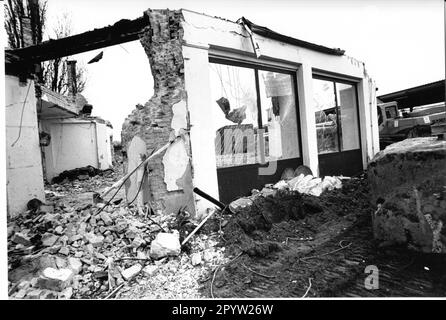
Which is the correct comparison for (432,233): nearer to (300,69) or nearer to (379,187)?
(379,187)

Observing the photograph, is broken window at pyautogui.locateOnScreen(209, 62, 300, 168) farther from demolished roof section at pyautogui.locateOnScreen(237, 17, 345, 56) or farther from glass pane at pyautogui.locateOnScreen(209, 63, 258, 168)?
demolished roof section at pyautogui.locateOnScreen(237, 17, 345, 56)

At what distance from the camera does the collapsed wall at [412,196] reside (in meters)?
2.95

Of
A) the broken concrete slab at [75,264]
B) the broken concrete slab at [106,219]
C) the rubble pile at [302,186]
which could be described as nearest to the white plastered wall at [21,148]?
the broken concrete slab at [106,219]

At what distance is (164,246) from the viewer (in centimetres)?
359

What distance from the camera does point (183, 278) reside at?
128 inches

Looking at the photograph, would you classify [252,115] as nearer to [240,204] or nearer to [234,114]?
[234,114]

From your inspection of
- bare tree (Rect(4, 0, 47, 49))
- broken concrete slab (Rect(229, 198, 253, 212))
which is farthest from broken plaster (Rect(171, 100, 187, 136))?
bare tree (Rect(4, 0, 47, 49))

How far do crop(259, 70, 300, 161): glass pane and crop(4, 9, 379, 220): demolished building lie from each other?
0.03 m

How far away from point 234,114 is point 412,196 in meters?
3.92

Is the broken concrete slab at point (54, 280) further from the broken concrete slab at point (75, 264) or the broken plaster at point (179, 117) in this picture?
the broken plaster at point (179, 117)

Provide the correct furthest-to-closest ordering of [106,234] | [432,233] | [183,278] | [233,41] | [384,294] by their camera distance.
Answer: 1. [233,41]
2. [106,234]
3. [183,278]
4. [432,233]
5. [384,294]

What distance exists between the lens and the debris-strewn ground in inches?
115

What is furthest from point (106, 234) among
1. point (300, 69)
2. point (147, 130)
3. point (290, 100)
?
point (300, 69)
